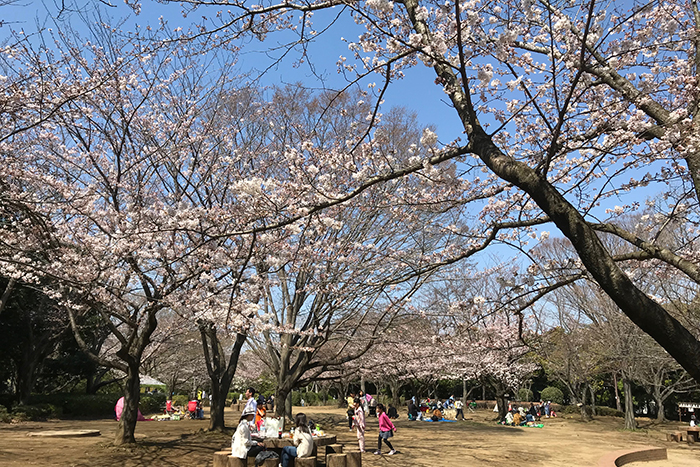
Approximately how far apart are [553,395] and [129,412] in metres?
27.1

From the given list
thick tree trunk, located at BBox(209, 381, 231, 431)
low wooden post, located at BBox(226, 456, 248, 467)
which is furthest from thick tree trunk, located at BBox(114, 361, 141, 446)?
low wooden post, located at BBox(226, 456, 248, 467)

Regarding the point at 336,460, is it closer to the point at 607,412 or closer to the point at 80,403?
the point at 80,403

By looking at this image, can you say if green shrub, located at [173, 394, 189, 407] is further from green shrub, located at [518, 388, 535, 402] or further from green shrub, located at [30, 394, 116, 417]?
green shrub, located at [518, 388, 535, 402]

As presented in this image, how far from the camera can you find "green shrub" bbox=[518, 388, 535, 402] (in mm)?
31672

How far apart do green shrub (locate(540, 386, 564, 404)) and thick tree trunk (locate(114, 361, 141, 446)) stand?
26.7 m

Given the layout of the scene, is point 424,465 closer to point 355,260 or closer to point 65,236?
point 355,260

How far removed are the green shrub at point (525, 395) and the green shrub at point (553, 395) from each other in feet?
3.71

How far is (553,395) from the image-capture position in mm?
30375

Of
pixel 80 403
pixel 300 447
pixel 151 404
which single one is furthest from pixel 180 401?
pixel 300 447

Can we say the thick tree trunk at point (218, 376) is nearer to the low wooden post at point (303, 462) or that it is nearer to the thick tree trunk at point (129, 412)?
the thick tree trunk at point (129, 412)

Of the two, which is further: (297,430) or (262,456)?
(297,430)

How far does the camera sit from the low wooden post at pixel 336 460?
7508 millimetres

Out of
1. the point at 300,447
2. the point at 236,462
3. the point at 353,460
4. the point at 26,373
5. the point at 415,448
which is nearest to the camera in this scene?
the point at 236,462

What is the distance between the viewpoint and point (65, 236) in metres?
9.78
